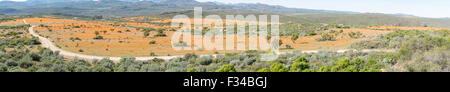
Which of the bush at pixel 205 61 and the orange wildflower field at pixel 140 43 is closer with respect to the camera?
the bush at pixel 205 61

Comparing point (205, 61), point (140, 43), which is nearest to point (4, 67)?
point (205, 61)

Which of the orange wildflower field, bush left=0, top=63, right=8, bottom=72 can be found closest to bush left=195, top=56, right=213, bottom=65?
the orange wildflower field

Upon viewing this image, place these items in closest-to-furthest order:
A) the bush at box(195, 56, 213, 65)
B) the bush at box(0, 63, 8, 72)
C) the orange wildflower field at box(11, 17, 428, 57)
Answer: the bush at box(0, 63, 8, 72) → the bush at box(195, 56, 213, 65) → the orange wildflower field at box(11, 17, 428, 57)

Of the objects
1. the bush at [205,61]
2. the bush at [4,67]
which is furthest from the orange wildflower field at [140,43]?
the bush at [4,67]

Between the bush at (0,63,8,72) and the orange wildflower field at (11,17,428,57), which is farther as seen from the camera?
the orange wildflower field at (11,17,428,57)

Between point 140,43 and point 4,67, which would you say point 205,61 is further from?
point 140,43

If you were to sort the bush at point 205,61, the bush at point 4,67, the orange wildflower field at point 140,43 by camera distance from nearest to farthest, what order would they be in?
1. the bush at point 4,67
2. the bush at point 205,61
3. the orange wildflower field at point 140,43

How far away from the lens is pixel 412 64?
740 cm

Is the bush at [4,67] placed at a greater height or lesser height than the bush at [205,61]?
greater

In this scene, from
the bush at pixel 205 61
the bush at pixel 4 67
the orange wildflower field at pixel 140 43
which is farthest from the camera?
the orange wildflower field at pixel 140 43

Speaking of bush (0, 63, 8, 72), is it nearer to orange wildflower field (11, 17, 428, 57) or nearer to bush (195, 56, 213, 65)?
orange wildflower field (11, 17, 428, 57)

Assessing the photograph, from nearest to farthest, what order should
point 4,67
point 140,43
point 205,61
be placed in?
point 4,67, point 205,61, point 140,43

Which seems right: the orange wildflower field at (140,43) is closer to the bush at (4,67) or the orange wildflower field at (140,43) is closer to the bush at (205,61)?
the bush at (205,61)
